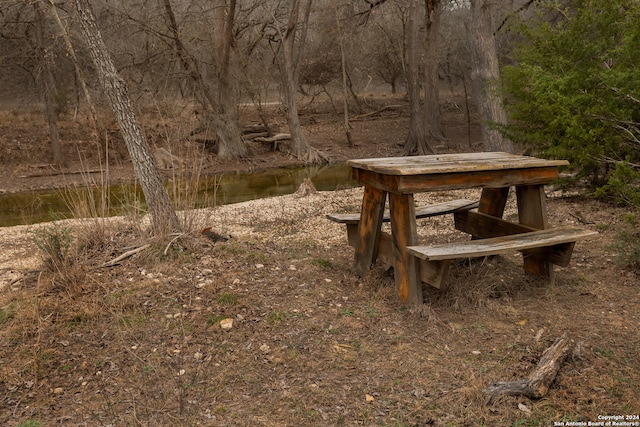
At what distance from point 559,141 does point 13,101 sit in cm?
2248

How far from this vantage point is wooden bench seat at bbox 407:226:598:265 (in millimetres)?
3719

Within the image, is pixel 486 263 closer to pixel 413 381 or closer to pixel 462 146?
pixel 413 381

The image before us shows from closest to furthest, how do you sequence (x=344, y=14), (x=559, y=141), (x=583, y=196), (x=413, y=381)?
1. (x=413, y=381)
2. (x=559, y=141)
3. (x=583, y=196)
4. (x=344, y=14)

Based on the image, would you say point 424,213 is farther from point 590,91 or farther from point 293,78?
point 293,78

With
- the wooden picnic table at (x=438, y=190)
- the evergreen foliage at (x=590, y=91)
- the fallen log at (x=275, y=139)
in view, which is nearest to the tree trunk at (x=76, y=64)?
the wooden picnic table at (x=438, y=190)

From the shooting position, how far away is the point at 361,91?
106ft

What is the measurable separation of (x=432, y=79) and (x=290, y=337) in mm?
17361

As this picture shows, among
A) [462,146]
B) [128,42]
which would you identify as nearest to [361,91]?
[462,146]

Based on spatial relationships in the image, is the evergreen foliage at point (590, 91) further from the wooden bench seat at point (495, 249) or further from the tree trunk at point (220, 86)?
the tree trunk at point (220, 86)

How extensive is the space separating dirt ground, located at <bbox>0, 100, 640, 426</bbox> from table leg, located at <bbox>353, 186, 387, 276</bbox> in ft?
0.55

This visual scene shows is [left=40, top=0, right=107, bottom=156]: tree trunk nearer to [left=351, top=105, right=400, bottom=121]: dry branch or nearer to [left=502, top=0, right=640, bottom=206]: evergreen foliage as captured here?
[left=502, top=0, right=640, bottom=206]: evergreen foliage

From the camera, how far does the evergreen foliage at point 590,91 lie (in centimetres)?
504

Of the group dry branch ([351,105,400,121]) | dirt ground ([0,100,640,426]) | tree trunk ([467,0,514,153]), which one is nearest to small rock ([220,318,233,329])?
dirt ground ([0,100,640,426])

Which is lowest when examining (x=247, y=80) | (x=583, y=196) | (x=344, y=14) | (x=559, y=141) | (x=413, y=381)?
(x=413, y=381)
